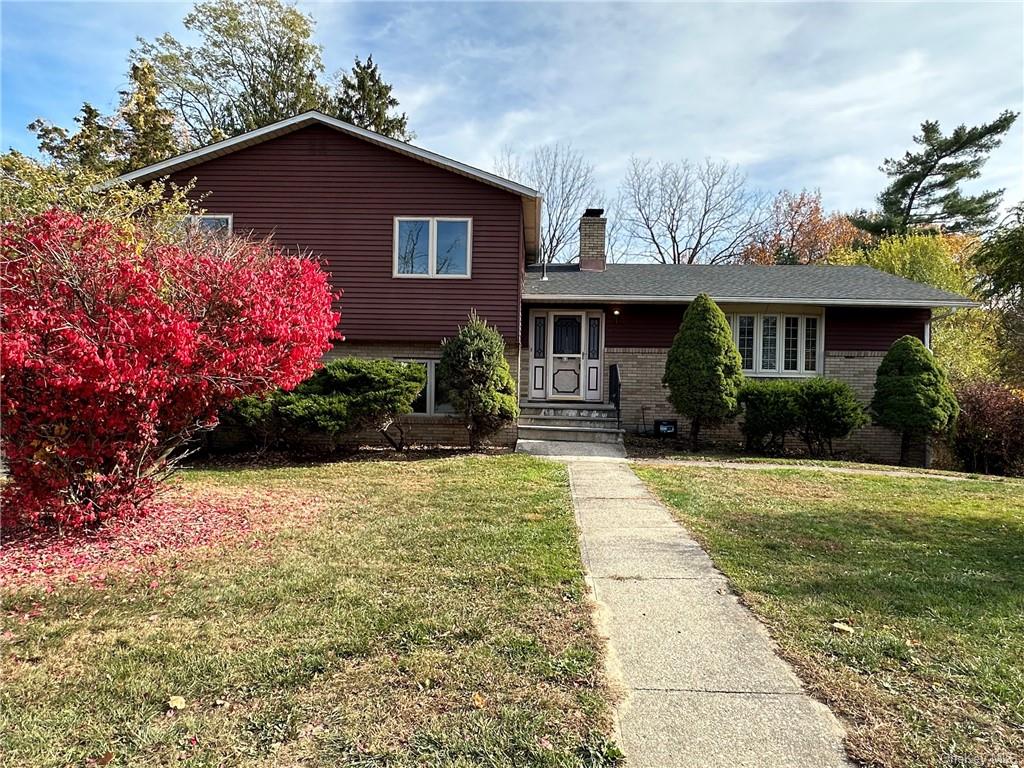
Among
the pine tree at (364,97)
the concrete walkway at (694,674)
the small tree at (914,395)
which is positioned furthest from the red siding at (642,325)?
the pine tree at (364,97)

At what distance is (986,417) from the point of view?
458 inches

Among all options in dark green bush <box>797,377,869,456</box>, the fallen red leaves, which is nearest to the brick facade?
dark green bush <box>797,377,869,456</box>

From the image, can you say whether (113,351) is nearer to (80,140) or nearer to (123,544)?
(123,544)

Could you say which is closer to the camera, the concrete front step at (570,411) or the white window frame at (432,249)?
the white window frame at (432,249)

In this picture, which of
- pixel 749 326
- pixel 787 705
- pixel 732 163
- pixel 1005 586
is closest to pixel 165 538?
pixel 787 705

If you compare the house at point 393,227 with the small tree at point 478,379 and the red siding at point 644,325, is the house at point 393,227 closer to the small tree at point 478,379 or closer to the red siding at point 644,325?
the small tree at point 478,379

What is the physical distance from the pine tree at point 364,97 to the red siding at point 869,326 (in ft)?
70.9

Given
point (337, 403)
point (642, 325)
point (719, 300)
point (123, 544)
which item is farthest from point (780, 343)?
point (123, 544)

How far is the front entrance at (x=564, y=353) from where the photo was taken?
13.1 meters

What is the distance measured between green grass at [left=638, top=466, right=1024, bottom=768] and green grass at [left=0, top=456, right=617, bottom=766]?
119cm

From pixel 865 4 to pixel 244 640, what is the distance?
34.0 ft

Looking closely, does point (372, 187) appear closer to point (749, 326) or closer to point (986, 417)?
point (749, 326)

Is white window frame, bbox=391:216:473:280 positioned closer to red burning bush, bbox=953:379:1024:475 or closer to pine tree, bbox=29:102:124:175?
red burning bush, bbox=953:379:1024:475

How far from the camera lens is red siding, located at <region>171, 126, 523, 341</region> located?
436 inches
